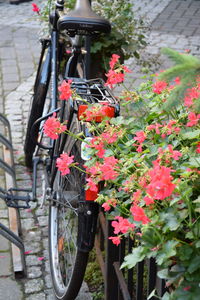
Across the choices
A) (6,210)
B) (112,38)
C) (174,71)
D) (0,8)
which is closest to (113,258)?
(174,71)

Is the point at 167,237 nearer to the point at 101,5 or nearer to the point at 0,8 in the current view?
the point at 101,5

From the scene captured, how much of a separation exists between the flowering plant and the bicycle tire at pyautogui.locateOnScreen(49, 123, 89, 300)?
1.38 ft

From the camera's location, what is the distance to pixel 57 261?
342 cm

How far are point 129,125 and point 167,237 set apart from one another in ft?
2.84

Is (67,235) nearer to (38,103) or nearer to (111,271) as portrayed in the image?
(111,271)

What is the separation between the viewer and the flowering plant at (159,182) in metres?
1.70

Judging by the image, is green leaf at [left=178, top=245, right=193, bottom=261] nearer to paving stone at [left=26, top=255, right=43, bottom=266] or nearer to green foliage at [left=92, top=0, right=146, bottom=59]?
paving stone at [left=26, top=255, right=43, bottom=266]

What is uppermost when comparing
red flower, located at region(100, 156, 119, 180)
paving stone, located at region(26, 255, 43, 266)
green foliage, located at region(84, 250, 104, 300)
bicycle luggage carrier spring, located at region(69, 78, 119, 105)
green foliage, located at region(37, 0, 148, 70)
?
red flower, located at region(100, 156, 119, 180)

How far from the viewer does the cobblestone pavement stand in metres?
3.56

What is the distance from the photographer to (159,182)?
1694 mm

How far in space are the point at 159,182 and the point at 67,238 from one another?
169cm

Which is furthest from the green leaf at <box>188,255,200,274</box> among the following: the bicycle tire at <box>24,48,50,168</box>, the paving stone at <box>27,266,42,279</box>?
the bicycle tire at <box>24,48,50,168</box>

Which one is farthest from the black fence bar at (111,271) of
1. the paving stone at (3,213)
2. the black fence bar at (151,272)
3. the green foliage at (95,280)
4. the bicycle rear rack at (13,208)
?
the paving stone at (3,213)

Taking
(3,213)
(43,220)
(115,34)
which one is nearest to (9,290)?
(43,220)
